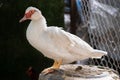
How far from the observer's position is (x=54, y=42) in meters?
1.14

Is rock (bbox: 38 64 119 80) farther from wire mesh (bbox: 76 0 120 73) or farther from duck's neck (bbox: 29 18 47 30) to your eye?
wire mesh (bbox: 76 0 120 73)

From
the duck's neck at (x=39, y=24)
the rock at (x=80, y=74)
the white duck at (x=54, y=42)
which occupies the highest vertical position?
the duck's neck at (x=39, y=24)

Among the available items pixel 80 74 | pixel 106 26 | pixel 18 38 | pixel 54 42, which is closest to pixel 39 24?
pixel 54 42

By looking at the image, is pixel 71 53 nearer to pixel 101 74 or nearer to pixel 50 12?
pixel 101 74

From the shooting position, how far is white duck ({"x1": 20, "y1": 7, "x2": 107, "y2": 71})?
1.14 m

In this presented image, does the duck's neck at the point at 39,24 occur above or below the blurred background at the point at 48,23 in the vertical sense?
above

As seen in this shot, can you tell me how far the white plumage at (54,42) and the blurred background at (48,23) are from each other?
0.59 m

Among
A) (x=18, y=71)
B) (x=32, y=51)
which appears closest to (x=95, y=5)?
(x=32, y=51)

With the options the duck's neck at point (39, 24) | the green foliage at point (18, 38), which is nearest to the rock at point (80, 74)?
the duck's neck at point (39, 24)

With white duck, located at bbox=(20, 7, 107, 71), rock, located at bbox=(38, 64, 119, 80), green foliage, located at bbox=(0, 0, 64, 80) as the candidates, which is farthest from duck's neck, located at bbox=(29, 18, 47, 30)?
green foliage, located at bbox=(0, 0, 64, 80)

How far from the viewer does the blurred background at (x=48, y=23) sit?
5.71 feet

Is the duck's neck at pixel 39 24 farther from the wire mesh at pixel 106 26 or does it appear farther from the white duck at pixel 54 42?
the wire mesh at pixel 106 26

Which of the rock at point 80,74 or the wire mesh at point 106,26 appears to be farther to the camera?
the wire mesh at point 106,26

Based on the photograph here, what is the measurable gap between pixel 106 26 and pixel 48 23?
1.09 ft
